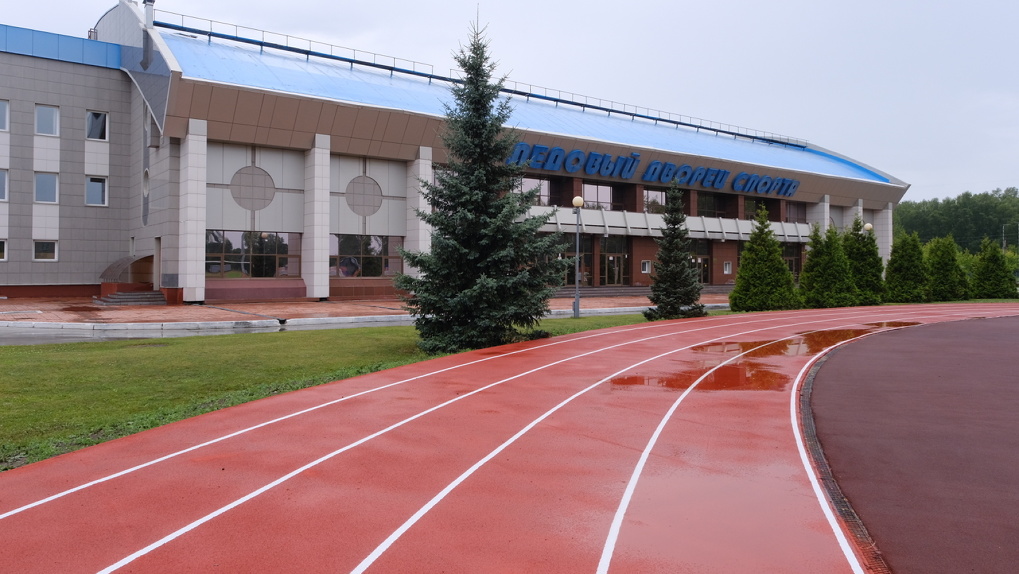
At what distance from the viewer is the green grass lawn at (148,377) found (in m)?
9.35

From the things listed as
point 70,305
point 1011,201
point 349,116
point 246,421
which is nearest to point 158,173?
point 70,305

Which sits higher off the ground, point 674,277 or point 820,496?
point 674,277

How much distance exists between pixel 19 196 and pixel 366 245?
59.0 feet

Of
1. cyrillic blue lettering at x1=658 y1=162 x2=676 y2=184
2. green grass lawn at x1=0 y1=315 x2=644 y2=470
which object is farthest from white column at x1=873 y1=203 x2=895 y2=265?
green grass lawn at x1=0 y1=315 x2=644 y2=470

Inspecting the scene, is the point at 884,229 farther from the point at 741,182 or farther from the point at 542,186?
the point at 542,186

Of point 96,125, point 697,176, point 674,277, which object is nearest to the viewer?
point 674,277

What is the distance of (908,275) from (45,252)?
158 ft

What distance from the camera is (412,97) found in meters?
38.3

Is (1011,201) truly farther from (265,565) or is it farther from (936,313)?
(265,565)

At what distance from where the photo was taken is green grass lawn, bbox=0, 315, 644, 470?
935cm

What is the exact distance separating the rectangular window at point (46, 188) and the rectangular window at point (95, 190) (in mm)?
1455

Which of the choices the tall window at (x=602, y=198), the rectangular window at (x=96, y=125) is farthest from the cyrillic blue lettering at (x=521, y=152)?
the rectangular window at (x=96, y=125)

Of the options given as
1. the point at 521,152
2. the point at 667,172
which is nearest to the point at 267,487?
the point at 521,152

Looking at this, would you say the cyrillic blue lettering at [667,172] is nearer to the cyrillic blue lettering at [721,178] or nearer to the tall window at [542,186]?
the cyrillic blue lettering at [721,178]
